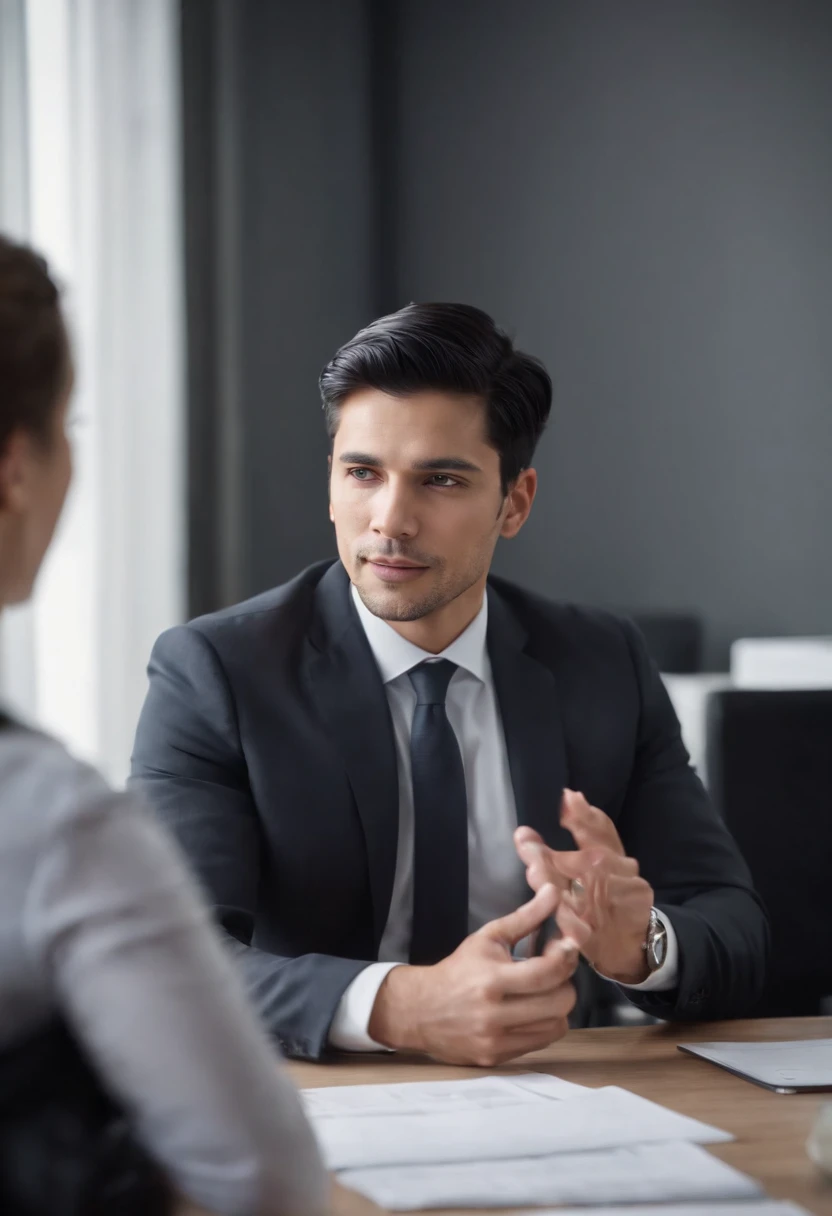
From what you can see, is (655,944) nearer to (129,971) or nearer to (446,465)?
(446,465)

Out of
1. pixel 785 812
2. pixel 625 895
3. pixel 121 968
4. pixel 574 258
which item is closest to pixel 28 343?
pixel 121 968

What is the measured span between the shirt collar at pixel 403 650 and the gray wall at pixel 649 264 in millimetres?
2445

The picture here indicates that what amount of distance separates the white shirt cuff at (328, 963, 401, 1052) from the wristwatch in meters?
0.35

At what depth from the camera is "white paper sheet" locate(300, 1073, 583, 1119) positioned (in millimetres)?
1188

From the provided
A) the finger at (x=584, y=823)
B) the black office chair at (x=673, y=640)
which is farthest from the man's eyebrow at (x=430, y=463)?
the black office chair at (x=673, y=640)

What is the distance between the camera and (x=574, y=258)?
441 centimetres

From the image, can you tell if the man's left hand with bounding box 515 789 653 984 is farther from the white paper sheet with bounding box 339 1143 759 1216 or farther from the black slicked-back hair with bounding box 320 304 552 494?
the black slicked-back hair with bounding box 320 304 552 494

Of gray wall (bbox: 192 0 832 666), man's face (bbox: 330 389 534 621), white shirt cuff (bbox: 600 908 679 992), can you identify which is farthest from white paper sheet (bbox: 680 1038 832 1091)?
gray wall (bbox: 192 0 832 666)

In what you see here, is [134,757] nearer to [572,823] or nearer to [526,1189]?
[572,823]

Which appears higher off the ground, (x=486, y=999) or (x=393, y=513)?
(x=393, y=513)

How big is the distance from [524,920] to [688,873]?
507 mm

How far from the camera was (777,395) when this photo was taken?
4.34m

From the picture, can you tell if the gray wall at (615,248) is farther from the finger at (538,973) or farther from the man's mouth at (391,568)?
the finger at (538,973)

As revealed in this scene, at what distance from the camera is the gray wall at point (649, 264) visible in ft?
14.2
